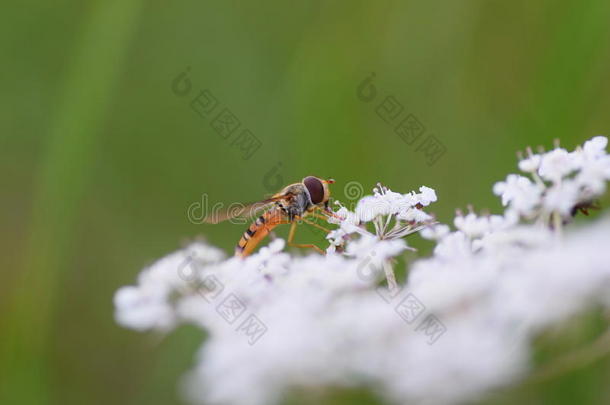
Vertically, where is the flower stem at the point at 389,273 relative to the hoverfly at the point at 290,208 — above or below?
below

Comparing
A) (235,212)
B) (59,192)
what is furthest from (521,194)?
(59,192)

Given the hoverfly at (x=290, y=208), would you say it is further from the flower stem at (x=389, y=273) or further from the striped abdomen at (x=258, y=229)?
the flower stem at (x=389, y=273)

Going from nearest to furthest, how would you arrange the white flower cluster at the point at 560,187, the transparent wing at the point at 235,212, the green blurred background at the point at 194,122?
the white flower cluster at the point at 560,187 → the transparent wing at the point at 235,212 → the green blurred background at the point at 194,122

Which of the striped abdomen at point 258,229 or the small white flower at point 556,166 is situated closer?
the small white flower at point 556,166

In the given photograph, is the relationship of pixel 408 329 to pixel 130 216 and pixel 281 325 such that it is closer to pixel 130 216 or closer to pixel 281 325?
pixel 281 325

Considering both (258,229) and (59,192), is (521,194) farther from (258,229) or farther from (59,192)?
(59,192)

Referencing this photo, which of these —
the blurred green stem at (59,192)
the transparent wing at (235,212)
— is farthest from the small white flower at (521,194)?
the blurred green stem at (59,192)

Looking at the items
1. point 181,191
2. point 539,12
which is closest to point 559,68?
point 539,12

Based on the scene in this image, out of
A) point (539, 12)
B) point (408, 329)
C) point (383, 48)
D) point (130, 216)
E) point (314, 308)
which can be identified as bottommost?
point (408, 329)
